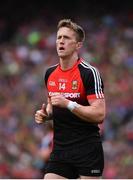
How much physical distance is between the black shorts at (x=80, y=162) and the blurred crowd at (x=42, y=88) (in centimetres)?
612

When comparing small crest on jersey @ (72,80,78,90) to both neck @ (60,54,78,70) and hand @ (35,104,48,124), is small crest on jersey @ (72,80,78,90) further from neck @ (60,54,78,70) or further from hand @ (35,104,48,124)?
hand @ (35,104,48,124)

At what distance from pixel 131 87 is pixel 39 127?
2.02 meters

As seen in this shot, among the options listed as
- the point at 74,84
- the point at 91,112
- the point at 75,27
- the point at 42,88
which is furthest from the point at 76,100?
the point at 42,88

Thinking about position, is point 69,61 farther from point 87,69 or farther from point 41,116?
point 41,116

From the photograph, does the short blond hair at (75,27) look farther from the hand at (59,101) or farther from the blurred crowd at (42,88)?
the blurred crowd at (42,88)

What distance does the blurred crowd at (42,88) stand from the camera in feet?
40.0

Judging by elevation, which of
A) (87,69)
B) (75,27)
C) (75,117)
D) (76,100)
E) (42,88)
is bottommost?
(75,117)

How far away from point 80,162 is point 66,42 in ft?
3.33

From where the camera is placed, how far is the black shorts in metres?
5.38

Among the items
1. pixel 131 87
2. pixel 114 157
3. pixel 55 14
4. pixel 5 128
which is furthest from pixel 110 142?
pixel 55 14

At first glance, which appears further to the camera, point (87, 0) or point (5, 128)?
point (87, 0)

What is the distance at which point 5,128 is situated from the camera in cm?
1329

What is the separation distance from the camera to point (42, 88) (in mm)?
13852

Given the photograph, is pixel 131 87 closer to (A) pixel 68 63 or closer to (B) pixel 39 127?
(B) pixel 39 127
